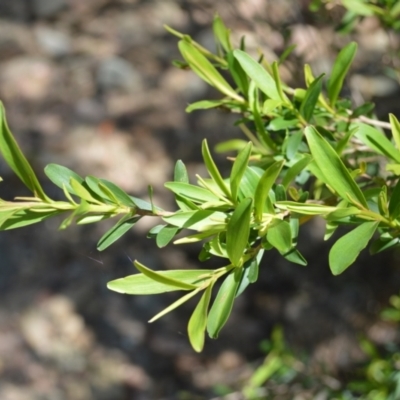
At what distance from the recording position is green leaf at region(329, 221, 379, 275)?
46 centimetres

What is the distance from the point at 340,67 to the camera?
608mm

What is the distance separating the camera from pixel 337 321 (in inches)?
74.5

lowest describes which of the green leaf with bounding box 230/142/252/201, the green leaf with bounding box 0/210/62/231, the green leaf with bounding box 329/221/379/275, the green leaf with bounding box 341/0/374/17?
the green leaf with bounding box 329/221/379/275

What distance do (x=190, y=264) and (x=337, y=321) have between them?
50cm

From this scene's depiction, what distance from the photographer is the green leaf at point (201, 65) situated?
24.8 inches

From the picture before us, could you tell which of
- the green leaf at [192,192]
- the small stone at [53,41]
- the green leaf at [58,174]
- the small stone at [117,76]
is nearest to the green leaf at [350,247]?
the green leaf at [192,192]

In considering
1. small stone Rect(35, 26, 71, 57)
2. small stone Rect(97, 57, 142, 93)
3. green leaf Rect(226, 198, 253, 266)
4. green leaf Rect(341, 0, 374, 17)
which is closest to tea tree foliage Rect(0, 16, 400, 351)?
green leaf Rect(226, 198, 253, 266)

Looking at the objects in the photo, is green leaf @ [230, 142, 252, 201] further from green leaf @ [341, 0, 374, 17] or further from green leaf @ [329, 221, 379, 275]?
green leaf @ [341, 0, 374, 17]

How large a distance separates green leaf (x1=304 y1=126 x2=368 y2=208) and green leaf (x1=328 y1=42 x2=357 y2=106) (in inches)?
6.8

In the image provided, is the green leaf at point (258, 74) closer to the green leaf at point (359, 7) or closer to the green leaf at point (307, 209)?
the green leaf at point (307, 209)

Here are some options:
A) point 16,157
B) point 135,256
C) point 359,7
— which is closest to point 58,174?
point 16,157

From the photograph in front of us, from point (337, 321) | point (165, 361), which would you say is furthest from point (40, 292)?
point (337, 321)

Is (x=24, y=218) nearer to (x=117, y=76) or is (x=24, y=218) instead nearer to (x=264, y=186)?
(x=264, y=186)

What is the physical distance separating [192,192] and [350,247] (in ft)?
0.43
